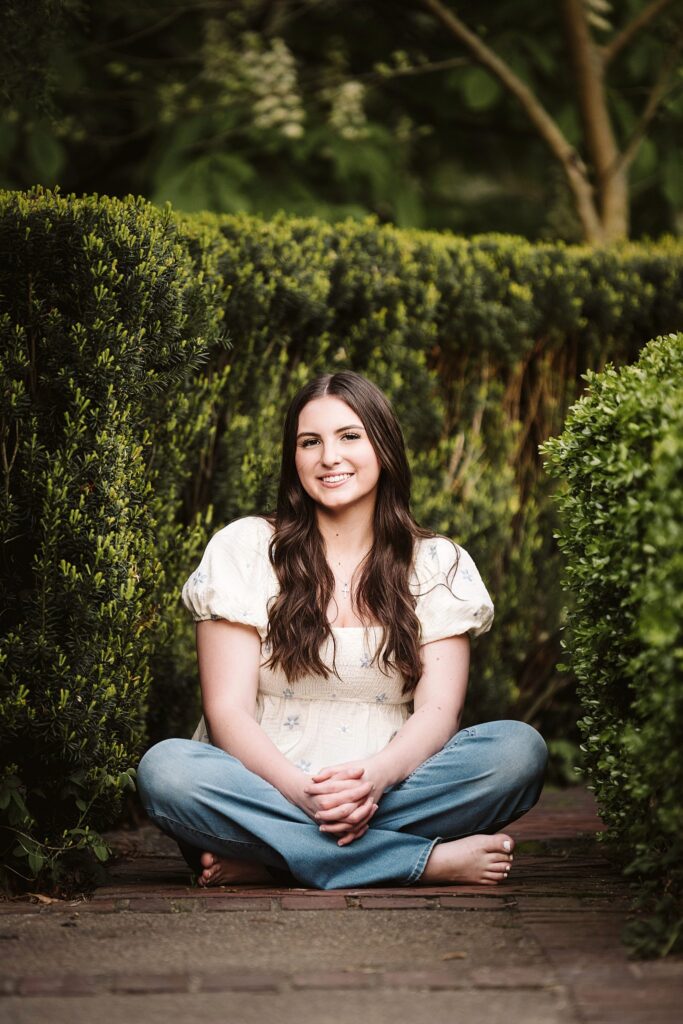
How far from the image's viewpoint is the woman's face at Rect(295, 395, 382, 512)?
3.68 meters

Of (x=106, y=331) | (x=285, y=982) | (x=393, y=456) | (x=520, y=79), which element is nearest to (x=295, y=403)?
(x=393, y=456)

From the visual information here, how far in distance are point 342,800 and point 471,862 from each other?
1.37 feet

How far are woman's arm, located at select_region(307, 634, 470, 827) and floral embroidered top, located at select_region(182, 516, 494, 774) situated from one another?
60mm

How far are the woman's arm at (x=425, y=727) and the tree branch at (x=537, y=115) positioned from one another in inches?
145

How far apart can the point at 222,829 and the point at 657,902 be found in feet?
3.83

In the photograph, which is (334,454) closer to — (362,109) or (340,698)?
(340,698)

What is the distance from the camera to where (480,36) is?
262 inches

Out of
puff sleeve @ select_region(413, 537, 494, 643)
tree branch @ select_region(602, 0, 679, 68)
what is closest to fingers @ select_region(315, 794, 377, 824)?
puff sleeve @ select_region(413, 537, 494, 643)

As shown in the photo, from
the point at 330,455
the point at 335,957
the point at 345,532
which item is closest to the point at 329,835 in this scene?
the point at 335,957

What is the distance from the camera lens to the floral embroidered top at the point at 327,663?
3.55 metres

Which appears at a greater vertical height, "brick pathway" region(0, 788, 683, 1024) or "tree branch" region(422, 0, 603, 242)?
"tree branch" region(422, 0, 603, 242)

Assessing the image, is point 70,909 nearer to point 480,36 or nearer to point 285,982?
point 285,982

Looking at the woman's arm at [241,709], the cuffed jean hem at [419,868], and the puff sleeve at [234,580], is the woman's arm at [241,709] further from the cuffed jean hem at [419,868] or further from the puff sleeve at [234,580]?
the cuffed jean hem at [419,868]

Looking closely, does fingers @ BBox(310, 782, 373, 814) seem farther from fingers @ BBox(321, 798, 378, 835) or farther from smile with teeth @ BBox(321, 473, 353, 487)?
smile with teeth @ BBox(321, 473, 353, 487)
